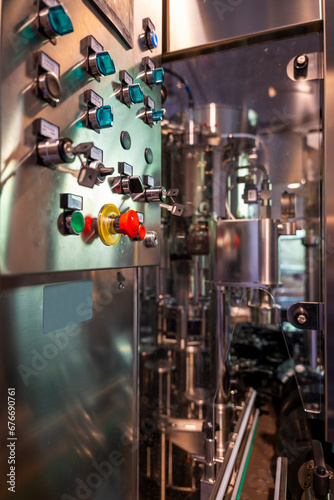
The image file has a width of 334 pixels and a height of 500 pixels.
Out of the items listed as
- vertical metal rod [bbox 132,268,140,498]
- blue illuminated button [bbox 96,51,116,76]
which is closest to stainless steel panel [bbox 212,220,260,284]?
vertical metal rod [bbox 132,268,140,498]

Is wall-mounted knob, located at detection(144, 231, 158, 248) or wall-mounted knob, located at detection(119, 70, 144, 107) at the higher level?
wall-mounted knob, located at detection(119, 70, 144, 107)

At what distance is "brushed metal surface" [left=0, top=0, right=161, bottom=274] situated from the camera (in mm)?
467

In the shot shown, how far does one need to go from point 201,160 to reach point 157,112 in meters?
0.39

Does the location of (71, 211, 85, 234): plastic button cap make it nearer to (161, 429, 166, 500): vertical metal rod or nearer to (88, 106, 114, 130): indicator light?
(88, 106, 114, 130): indicator light

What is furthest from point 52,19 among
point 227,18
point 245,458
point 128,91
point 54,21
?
point 245,458

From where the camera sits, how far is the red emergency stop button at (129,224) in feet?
2.15

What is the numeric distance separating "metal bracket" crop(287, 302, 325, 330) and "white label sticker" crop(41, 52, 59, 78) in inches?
29.9

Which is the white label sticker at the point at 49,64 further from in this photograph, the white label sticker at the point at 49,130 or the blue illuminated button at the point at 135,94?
the blue illuminated button at the point at 135,94

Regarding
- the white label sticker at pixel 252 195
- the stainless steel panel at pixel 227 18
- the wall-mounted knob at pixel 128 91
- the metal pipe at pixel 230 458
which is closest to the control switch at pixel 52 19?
the wall-mounted knob at pixel 128 91

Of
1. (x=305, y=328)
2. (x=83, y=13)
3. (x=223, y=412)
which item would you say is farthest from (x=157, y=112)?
(x=223, y=412)

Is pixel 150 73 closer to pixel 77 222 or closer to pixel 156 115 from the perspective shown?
pixel 156 115

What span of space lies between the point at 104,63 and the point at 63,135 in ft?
0.58

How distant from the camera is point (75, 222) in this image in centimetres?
57

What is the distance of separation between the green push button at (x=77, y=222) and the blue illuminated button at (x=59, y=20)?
278 millimetres
